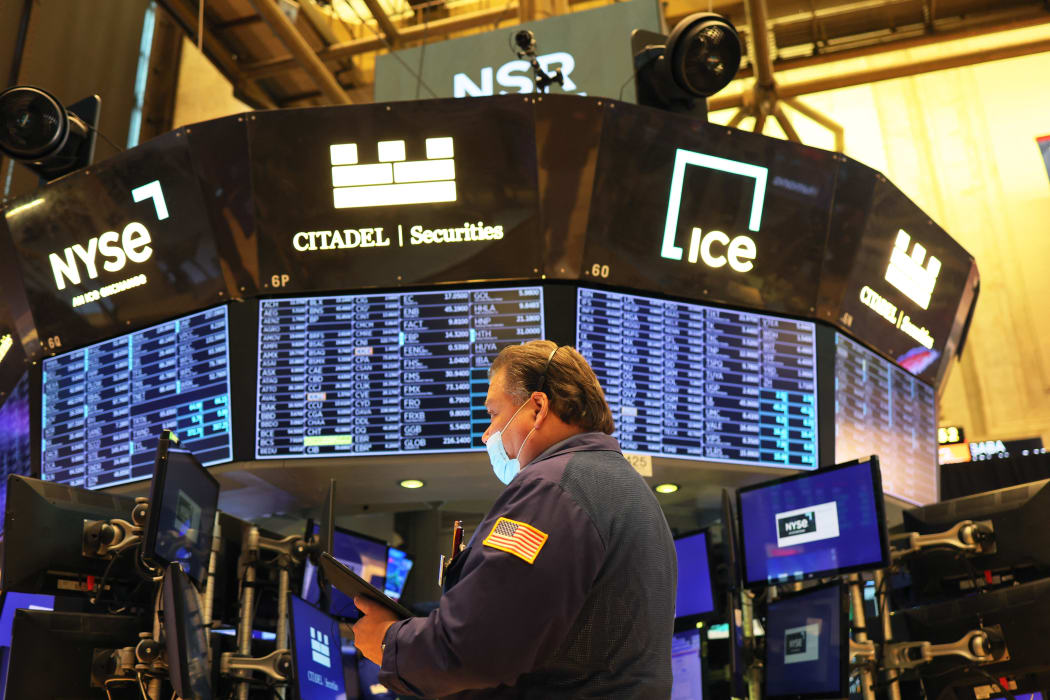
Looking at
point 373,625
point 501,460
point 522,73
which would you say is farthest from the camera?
point 522,73

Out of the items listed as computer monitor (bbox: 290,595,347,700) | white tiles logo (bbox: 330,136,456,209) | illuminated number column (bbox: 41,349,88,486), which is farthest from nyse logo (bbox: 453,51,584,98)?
computer monitor (bbox: 290,595,347,700)

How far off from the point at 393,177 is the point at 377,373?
1003 mm

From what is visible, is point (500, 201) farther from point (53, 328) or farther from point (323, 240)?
point (53, 328)

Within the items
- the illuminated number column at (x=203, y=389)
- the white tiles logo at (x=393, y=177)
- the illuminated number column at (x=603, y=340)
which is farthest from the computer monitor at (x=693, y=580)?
the illuminated number column at (x=203, y=389)

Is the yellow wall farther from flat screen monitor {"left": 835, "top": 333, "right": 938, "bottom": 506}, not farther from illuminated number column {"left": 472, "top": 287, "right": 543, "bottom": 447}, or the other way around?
illuminated number column {"left": 472, "top": 287, "right": 543, "bottom": 447}

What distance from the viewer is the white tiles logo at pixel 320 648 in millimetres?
4199

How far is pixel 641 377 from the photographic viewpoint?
5113 mm

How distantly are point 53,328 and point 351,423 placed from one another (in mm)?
1909

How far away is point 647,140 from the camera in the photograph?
520 centimetres

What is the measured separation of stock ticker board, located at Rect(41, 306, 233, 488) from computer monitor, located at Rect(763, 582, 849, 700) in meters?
2.72

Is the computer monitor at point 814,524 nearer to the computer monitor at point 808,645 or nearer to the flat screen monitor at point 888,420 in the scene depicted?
the computer monitor at point 808,645

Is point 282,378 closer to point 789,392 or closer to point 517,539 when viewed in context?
point 789,392

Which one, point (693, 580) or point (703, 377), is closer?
point (693, 580)

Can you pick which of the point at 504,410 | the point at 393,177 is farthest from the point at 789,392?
the point at 504,410
